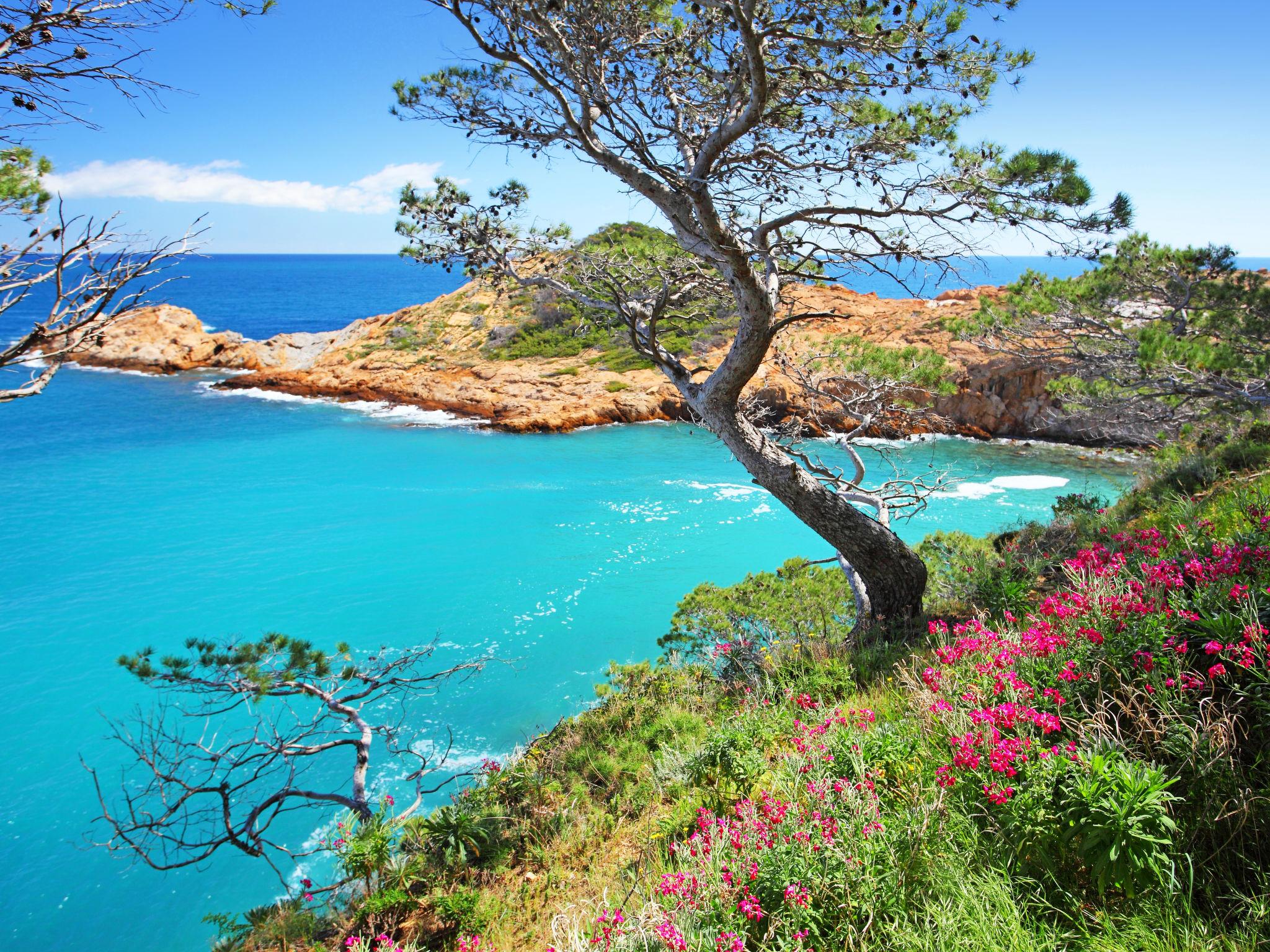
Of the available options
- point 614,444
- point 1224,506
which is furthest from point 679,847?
point 614,444

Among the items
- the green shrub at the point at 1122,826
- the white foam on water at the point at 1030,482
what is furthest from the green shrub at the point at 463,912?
the white foam on water at the point at 1030,482

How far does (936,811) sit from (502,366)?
99.3 ft

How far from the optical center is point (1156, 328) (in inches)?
357

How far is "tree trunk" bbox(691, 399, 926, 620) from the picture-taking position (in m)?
6.38

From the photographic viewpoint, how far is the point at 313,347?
1499 inches

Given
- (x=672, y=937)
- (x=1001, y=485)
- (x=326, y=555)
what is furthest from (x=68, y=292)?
(x=1001, y=485)

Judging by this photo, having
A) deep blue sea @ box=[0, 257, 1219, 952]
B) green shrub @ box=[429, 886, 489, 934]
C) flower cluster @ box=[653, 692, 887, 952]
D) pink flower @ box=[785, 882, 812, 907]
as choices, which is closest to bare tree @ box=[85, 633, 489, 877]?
deep blue sea @ box=[0, 257, 1219, 952]

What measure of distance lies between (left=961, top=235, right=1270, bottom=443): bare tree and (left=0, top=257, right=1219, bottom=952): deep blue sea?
3178 mm

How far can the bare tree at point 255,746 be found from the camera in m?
5.39

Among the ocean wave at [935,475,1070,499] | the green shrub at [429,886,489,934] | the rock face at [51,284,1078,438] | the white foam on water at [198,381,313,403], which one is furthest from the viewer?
the white foam on water at [198,381,313,403]

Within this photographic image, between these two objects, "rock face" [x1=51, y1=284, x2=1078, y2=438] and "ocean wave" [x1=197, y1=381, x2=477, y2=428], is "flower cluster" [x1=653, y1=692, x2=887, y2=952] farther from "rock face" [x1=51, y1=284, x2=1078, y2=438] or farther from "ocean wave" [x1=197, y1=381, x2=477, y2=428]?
"ocean wave" [x1=197, y1=381, x2=477, y2=428]

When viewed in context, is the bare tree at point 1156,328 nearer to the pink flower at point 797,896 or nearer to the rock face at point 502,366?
the pink flower at point 797,896

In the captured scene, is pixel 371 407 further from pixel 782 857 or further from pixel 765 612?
pixel 782 857

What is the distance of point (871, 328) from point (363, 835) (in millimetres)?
28889
